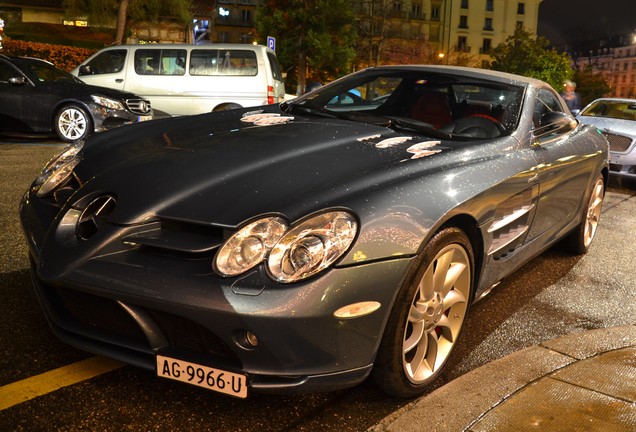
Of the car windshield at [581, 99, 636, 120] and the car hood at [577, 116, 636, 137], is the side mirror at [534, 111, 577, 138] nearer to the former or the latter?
the car hood at [577, 116, 636, 137]

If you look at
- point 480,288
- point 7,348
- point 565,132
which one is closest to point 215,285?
point 7,348

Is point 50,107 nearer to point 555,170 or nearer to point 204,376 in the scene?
point 555,170

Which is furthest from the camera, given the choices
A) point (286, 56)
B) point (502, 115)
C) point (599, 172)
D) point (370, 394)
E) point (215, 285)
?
point (286, 56)

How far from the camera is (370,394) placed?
9.42 ft

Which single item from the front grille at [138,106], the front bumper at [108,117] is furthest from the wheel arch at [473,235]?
the front grille at [138,106]

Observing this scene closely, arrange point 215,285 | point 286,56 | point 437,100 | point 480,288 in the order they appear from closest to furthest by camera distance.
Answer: point 215,285
point 480,288
point 437,100
point 286,56

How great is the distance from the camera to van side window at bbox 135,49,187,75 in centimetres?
1431

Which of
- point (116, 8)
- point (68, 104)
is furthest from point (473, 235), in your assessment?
point (116, 8)

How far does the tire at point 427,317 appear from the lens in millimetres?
2656

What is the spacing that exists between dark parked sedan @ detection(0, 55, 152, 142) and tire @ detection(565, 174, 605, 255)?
800 cm

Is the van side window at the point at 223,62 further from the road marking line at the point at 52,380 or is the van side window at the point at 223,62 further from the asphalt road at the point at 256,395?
the road marking line at the point at 52,380

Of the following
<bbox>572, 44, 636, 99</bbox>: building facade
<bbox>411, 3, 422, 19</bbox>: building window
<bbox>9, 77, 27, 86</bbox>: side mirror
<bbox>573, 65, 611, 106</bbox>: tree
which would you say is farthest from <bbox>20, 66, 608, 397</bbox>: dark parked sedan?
<bbox>572, 44, 636, 99</bbox>: building facade

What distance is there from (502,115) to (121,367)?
2.48 meters

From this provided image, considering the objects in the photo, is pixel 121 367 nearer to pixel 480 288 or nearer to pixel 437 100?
pixel 480 288
